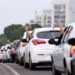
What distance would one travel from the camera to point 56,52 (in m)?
14.8

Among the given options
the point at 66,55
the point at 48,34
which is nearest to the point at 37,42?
the point at 48,34

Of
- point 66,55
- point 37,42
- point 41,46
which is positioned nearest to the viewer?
point 66,55

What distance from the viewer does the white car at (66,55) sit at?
11860 millimetres

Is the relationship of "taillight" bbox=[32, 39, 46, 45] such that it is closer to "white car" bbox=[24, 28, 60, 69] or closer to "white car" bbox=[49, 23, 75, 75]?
"white car" bbox=[24, 28, 60, 69]

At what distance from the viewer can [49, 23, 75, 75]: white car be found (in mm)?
11860

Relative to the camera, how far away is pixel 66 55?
1258 centimetres

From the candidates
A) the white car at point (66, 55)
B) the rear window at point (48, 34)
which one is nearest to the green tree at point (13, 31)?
the rear window at point (48, 34)

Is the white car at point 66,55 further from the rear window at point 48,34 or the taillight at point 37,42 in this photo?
the rear window at point 48,34

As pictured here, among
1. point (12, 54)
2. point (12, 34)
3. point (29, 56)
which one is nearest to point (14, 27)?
point (12, 34)

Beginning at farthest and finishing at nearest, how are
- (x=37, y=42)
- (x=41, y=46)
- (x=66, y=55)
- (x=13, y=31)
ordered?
(x=13, y=31), (x=37, y=42), (x=41, y=46), (x=66, y=55)

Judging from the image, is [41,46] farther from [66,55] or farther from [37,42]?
[66,55]

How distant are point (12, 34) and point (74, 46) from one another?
523 feet

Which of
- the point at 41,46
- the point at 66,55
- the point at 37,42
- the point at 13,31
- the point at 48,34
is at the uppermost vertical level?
the point at 66,55

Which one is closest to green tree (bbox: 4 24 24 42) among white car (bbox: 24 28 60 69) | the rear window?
Answer: white car (bbox: 24 28 60 69)
